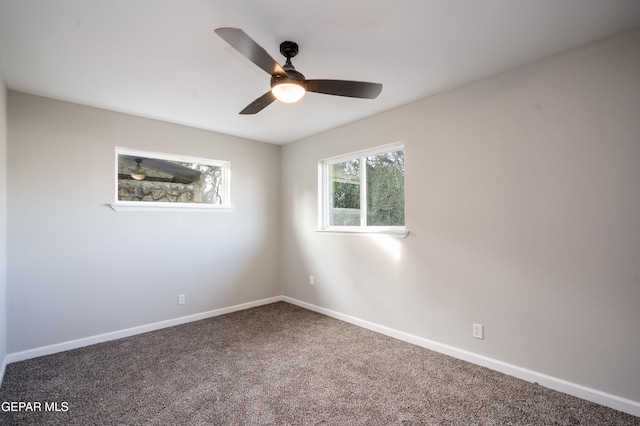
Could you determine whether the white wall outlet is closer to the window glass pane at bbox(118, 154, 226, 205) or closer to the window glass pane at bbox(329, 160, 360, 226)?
the window glass pane at bbox(329, 160, 360, 226)

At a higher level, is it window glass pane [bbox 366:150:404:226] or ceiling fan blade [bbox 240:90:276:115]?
ceiling fan blade [bbox 240:90:276:115]

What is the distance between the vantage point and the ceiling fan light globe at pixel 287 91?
1.93m

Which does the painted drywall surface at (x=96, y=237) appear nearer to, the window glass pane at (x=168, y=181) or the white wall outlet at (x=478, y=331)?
the window glass pane at (x=168, y=181)

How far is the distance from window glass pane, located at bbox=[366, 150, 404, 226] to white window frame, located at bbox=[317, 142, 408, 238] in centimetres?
5

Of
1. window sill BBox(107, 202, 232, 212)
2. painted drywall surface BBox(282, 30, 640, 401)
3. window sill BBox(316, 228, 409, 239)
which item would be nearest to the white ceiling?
painted drywall surface BBox(282, 30, 640, 401)

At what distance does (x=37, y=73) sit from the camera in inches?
97.7

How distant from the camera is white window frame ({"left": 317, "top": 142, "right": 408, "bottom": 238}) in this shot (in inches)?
133

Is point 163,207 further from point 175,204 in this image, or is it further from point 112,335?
point 112,335

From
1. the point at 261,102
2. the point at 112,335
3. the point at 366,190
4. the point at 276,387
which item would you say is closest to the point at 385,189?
the point at 366,190

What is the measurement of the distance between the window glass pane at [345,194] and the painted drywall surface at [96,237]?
126cm

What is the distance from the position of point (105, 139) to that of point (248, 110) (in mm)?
1822

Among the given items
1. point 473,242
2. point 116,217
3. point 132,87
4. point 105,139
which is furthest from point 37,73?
point 473,242

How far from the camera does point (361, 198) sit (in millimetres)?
3748

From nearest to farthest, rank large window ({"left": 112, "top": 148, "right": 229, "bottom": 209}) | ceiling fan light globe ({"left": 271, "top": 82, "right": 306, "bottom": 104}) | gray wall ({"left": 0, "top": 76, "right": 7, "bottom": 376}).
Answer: ceiling fan light globe ({"left": 271, "top": 82, "right": 306, "bottom": 104}) → gray wall ({"left": 0, "top": 76, "right": 7, "bottom": 376}) → large window ({"left": 112, "top": 148, "right": 229, "bottom": 209})
